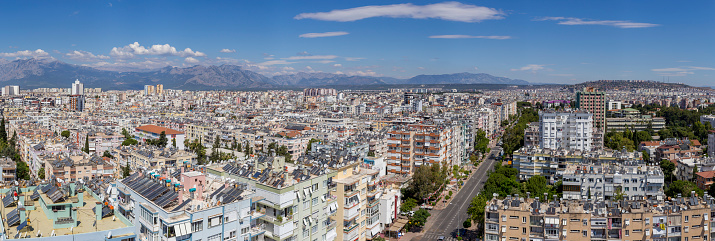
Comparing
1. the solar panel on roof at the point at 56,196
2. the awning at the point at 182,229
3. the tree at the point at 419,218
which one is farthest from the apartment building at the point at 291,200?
the tree at the point at 419,218

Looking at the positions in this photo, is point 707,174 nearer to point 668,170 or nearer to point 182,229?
point 668,170

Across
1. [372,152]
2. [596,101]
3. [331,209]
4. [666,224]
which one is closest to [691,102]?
[596,101]

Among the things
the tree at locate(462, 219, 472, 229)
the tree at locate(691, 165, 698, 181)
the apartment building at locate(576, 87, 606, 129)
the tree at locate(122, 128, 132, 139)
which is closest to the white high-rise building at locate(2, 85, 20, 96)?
the tree at locate(122, 128, 132, 139)

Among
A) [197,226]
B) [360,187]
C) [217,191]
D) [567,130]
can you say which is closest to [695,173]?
[567,130]

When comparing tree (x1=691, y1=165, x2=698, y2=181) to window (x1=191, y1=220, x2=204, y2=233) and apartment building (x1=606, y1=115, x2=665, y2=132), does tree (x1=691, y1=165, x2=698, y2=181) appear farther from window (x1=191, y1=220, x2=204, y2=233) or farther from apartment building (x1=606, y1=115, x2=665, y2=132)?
apartment building (x1=606, y1=115, x2=665, y2=132)

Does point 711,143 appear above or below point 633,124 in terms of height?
below

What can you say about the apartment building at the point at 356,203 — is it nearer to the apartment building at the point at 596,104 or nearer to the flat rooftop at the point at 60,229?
the flat rooftop at the point at 60,229
